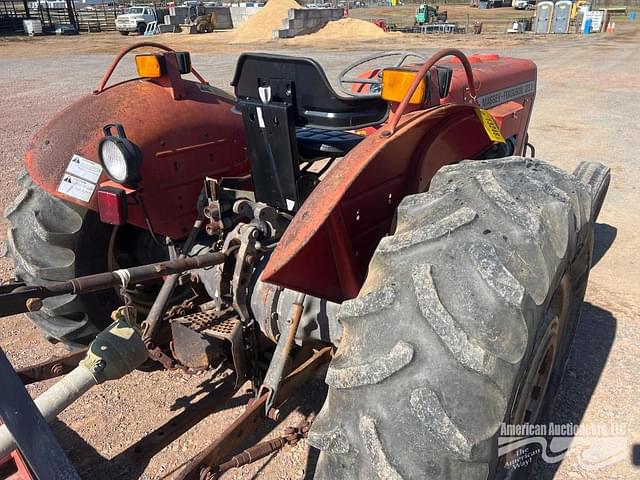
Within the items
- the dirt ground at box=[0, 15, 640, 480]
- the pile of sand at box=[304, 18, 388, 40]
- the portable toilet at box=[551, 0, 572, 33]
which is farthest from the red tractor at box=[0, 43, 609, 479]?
the portable toilet at box=[551, 0, 572, 33]

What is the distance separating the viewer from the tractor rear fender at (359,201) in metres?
1.71

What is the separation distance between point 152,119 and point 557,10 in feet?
108

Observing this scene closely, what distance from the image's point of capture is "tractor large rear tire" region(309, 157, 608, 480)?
137 cm

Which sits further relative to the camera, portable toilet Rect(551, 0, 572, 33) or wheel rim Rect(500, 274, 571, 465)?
portable toilet Rect(551, 0, 572, 33)

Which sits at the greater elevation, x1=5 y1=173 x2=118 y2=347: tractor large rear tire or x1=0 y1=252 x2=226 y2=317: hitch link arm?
x1=0 y1=252 x2=226 y2=317: hitch link arm

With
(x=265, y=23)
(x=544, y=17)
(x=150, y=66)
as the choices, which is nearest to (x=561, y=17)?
(x=544, y=17)

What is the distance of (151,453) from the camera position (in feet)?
6.86

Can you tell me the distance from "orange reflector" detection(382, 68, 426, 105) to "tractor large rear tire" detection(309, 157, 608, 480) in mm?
515

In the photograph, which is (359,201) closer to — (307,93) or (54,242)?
(307,93)

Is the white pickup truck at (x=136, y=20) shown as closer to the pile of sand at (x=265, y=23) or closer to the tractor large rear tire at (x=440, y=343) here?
the pile of sand at (x=265, y=23)

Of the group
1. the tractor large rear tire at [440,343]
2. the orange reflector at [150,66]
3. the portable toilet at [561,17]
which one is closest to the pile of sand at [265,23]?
the portable toilet at [561,17]

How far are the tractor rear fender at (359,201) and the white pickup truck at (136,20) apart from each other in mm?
34777

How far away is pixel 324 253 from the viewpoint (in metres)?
1.85

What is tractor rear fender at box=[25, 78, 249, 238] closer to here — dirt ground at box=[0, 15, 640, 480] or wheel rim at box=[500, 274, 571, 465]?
dirt ground at box=[0, 15, 640, 480]
